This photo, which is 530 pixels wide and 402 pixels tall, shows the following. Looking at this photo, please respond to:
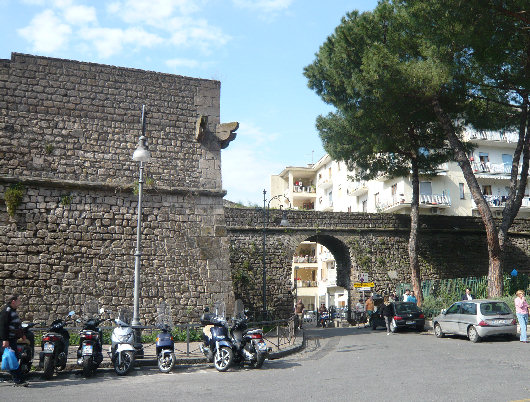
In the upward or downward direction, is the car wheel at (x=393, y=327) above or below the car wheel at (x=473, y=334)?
below

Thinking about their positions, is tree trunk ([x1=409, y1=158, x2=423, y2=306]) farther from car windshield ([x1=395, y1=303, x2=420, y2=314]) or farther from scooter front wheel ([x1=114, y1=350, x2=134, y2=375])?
scooter front wheel ([x1=114, y1=350, x2=134, y2=375])

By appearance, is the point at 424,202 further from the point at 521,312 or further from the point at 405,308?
the point at 521,312

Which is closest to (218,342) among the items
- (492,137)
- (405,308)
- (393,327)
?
(393,327)

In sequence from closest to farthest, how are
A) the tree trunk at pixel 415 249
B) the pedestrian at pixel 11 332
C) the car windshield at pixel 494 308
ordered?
the pedestrian at pixel 11 332
the car windshield at pixel 494 308
the tree trunk at pixel 415 249

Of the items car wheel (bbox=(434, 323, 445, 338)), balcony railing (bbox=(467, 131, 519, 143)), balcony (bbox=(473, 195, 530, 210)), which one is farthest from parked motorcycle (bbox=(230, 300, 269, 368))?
balcony railing (bbox=(467, 131, 519, 143))

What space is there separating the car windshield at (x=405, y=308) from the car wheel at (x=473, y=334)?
4.40m

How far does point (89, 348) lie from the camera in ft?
29.0

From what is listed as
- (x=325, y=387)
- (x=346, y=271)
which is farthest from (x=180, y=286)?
(x=346, y=271)

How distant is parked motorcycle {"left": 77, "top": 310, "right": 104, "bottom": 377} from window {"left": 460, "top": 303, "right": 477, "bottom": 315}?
10.1 meters

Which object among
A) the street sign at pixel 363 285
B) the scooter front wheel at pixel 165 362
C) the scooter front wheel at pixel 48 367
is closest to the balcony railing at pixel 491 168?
the street sign at pixel 363 285

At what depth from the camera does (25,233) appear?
510 inches

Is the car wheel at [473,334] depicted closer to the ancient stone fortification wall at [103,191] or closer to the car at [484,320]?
the car at [484,320]

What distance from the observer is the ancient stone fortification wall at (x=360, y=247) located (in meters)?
24.4

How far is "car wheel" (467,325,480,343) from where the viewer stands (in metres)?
13.8
